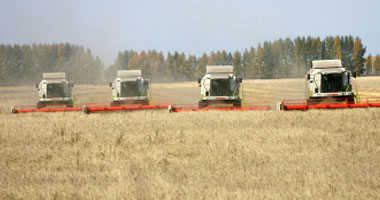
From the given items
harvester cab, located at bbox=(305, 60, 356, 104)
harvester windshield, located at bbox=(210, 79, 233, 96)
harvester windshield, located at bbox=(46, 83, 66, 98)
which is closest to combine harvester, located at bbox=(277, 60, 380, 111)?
harvester cab, located at bbox=(305, 60, 356, 104)

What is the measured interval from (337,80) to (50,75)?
740 inches

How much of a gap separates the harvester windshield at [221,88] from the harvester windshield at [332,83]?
5.18 metres

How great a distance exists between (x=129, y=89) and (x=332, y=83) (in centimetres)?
1200

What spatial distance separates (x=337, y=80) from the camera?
22.6m

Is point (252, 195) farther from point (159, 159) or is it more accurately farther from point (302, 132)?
point (302, 132)

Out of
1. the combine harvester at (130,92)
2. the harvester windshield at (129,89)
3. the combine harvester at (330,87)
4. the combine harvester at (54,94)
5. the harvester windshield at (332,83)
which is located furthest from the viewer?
the combine harvester at (54,94)

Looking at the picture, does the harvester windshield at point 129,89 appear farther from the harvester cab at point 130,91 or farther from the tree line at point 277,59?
the tree line at point 277,59

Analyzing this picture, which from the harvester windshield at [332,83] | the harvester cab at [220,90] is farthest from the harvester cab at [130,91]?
the harvester windshield at [332,83]

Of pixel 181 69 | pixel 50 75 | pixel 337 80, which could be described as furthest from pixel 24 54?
pixel 337 80

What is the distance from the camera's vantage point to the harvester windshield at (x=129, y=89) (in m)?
25.5

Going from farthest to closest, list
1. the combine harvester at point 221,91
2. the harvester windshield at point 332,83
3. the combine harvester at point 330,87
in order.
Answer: the combine harvester at point 221,91
the harvester windshield at point 332,83
the combine harvester at point 330,87

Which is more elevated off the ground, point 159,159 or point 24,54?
point 24,54

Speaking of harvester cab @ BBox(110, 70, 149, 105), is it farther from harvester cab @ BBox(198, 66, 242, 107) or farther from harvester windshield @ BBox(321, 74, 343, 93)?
harvester windshield @ BBox(321, 74, 343, 93)

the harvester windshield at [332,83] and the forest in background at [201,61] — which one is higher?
the forest in background at [201,61]
